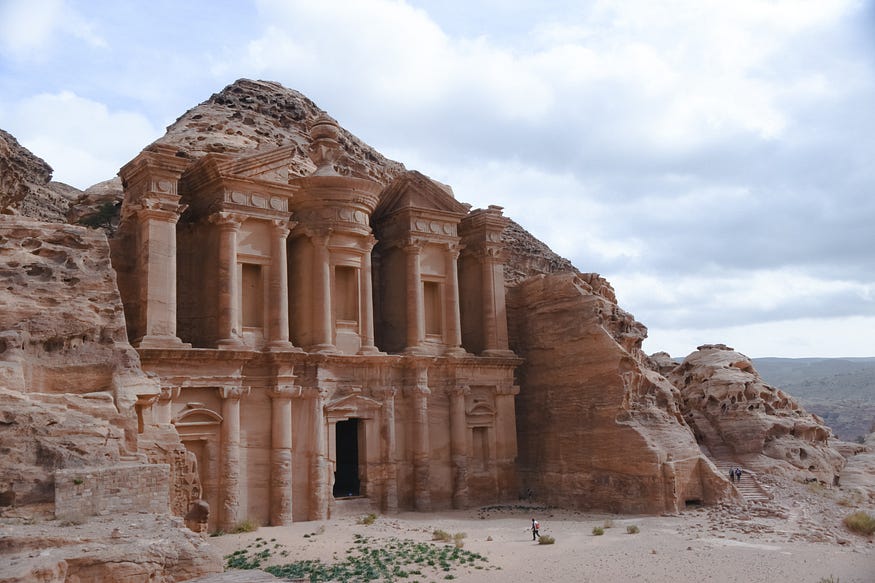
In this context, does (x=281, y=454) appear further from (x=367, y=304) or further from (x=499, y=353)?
(x=499, y=353)

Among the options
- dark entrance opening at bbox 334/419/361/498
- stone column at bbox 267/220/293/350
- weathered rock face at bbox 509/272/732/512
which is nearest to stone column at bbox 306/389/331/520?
→ stone column at bbox 267/220/293/350

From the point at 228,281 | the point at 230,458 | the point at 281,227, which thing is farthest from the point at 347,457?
the point at 281,227

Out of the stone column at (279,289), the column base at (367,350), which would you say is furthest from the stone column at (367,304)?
the stone column at (279,289)

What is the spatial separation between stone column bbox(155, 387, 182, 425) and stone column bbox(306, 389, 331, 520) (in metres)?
4.32

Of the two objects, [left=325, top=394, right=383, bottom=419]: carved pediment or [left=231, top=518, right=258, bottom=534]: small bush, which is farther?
[left=325, top=394, right=383, bottom=419]: carved pediment

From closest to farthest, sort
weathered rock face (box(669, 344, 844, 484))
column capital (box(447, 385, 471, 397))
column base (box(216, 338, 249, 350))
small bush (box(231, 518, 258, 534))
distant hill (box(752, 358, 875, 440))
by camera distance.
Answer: small bush (box(231, 518, 258, 534))
column base (box(216, 338, 249, 350))
column capital (box(447, 385, 471, 397))
weathered rock face (box(669, 344, 844, 484))
distant hill (box(752, 358, 875, 440))

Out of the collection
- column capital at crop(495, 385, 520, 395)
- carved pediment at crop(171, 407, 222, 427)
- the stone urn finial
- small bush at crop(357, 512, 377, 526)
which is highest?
the stone urn finial

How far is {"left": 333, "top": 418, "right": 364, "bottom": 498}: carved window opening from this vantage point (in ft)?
88.9

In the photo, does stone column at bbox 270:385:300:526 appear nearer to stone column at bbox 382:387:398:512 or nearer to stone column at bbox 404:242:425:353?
stone column at bbox 382:387:398:512

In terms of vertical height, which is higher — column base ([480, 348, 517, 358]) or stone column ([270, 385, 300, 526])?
column base ([480, 348, 517, 358])

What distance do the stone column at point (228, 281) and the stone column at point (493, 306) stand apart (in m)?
9.81

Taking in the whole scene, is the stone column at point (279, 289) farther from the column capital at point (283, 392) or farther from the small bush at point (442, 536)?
the small bush at point (442, 536)

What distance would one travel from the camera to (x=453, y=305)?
91.9 feet

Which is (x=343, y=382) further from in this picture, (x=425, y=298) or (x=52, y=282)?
(x=52, y=282)
